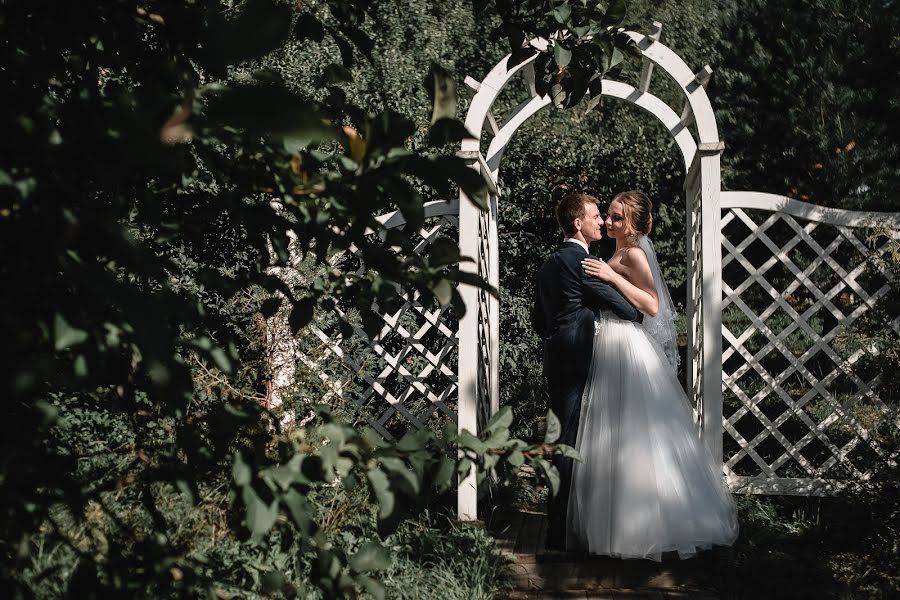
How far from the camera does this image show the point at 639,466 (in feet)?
12.6

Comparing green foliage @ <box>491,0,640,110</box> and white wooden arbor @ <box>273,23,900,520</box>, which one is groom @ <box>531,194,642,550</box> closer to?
white wooden arbor @ <box>273,23,900,520</box>

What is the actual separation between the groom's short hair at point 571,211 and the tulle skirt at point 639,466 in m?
0.50

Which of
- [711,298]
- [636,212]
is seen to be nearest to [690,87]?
[636,212]

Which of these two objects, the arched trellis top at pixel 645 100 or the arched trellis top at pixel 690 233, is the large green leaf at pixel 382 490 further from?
the arched trellis top at pixel 690 233

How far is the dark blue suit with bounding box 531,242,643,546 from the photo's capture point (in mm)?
4086

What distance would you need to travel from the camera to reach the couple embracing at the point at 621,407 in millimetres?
3758

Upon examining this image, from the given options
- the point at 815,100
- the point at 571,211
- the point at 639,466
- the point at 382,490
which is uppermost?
the point at 815,100

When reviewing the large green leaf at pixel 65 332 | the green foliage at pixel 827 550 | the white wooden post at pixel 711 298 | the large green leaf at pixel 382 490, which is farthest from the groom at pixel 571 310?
the large green leaf at pixel 65 332

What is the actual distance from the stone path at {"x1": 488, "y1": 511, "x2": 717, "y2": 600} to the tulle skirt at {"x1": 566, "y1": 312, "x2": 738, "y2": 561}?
0.28 feet

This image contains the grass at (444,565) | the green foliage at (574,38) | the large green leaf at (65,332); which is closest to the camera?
the large green leaf at (65,332)

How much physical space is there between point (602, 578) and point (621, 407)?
79 centimetres

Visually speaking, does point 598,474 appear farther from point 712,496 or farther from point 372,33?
point 372,33

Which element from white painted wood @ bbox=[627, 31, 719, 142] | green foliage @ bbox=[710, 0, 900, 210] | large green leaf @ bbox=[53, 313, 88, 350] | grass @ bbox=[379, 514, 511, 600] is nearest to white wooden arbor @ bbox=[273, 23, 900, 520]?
white painted wood @ bbox=[627, 31, 719, 142]

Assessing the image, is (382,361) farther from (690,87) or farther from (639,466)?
(690,87)
